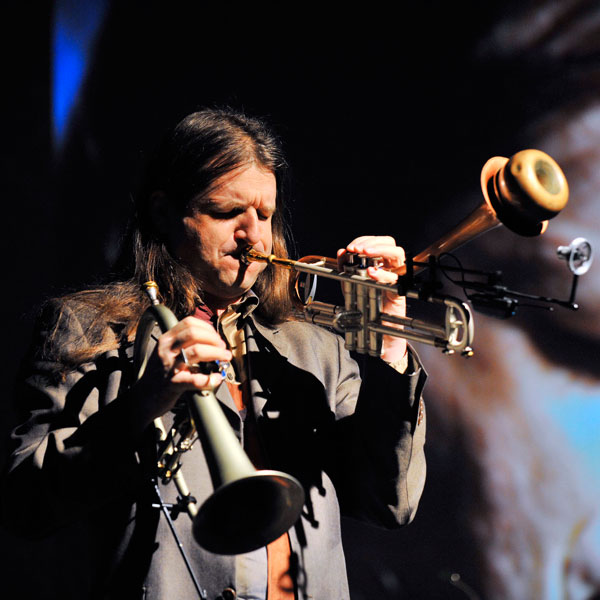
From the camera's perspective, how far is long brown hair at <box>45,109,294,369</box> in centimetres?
186

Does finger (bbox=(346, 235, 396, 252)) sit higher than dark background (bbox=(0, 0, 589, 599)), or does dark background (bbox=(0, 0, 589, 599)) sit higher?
dark background (bbox=(0, 0, 589, 599))

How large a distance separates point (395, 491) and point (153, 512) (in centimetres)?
63

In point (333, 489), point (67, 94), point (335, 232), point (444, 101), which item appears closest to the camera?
point (333, 489)

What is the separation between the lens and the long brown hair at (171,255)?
1861 millimetres

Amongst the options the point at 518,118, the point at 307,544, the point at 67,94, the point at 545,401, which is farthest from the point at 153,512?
the point at 67,94

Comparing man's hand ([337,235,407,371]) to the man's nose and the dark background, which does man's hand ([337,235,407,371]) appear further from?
the dark background

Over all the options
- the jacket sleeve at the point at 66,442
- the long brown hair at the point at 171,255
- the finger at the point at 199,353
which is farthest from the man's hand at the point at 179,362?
the long brown hair at the point at 171,255

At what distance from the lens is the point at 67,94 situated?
3076mm

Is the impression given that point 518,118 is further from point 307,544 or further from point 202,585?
point 202,585

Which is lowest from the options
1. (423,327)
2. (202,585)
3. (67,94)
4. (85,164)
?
(202,585)

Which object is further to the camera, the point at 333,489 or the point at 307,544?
the point at 333,489

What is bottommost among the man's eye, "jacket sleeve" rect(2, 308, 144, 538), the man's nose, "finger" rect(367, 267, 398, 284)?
"jacket sleeve" rect(2, 308, 144, 538)

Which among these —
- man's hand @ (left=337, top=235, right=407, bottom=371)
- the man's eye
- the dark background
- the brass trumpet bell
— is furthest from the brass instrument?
the dark background

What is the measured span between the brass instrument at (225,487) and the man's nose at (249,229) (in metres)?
0.40
